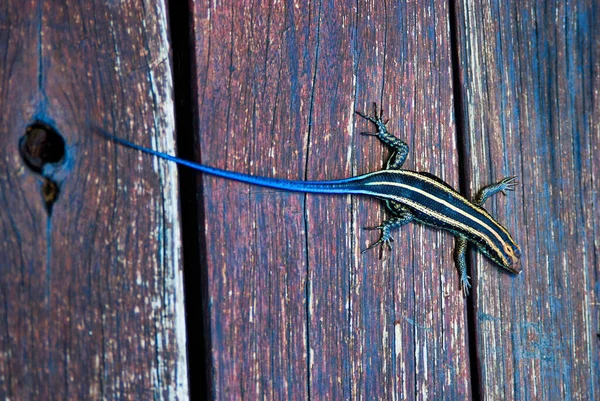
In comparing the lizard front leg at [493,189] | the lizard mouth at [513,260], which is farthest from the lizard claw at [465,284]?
the lizard front leg at [493,189]

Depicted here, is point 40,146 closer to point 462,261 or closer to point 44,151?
point 44,151

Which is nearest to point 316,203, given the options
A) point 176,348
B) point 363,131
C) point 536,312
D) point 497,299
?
point 363,131

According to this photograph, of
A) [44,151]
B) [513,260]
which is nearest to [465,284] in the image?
[513,260]

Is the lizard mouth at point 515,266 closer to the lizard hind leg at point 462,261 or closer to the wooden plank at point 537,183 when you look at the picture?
the wooden plank at point 537,183

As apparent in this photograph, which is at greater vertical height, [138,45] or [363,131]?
[138,45]

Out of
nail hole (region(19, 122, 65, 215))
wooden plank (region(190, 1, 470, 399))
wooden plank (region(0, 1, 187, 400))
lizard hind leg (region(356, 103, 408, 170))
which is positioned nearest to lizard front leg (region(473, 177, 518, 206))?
wooden plank (region(190, 1, 470, 399))

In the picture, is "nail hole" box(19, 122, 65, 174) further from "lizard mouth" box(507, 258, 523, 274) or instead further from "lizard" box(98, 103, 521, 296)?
"lizard mouth" box(507, 258, 523, 274)

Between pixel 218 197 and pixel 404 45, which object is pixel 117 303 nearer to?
pixel 218 197
